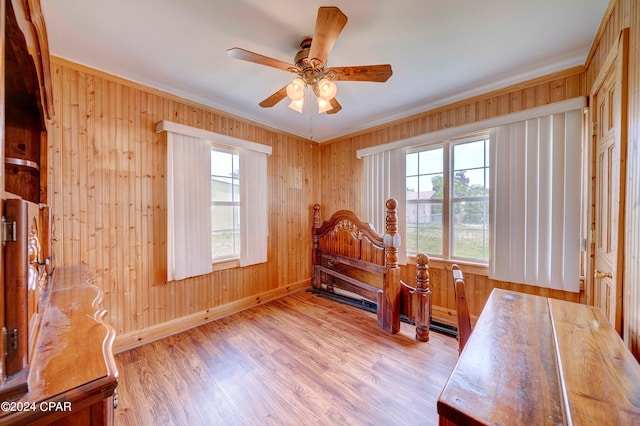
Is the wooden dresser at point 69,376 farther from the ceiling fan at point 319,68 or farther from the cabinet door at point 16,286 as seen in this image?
the ceiling fan at point 319,68

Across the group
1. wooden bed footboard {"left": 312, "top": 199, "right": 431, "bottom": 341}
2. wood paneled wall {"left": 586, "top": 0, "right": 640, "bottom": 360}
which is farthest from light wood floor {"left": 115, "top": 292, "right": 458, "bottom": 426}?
wood paneled wall {"left": 586, "top": 0, "right": 640, "bottom": 360}

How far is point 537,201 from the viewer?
223 cm

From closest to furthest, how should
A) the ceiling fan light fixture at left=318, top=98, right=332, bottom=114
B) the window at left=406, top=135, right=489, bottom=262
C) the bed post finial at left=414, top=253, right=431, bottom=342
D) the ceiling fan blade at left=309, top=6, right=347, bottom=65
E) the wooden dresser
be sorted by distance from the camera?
the wooden dresser → the ceiling fan blade at left=309, top=6, right=347, bottom=65 → the ceiling fan light fixture at left=318, top=98, right=332, bottom=114 → the bed post finial at left=414, top=253, right=431, bottom=342 → the window at left=406, top=135, right=489, bottom=262

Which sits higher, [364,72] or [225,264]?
[364,72]

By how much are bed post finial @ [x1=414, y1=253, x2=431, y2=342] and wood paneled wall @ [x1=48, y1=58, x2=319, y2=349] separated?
84.1 inches

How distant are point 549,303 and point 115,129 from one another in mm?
3548

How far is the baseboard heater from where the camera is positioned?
2.55 metres

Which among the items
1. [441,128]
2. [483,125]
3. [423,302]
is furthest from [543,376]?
[441,128]

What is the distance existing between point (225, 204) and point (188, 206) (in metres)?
0.47

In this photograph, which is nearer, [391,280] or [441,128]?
[391,280]

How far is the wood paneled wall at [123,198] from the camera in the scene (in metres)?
2.02

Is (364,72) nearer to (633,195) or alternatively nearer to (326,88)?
(326,88)

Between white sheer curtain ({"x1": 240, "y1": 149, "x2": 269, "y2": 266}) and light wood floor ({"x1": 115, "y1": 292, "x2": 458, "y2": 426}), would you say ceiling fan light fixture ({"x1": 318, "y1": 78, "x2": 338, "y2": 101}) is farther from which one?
light wood floor ({"x1": 115, "y1": 292, "x2": 458, "y2": 426})

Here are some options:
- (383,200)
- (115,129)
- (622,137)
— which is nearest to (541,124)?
(622,137)
